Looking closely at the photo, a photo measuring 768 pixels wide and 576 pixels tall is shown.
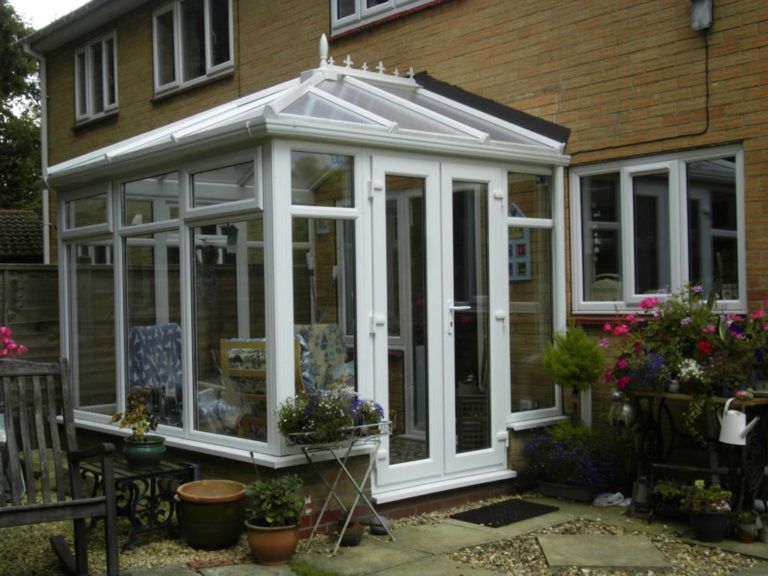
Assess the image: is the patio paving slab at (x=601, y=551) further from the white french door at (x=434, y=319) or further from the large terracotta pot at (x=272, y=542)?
the large terracotta pot at (x=272, y=542)

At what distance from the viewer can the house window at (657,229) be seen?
6.79m

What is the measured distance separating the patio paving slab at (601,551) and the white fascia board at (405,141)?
287 centimetres

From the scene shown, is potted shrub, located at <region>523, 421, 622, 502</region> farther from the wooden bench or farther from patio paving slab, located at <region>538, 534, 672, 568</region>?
the wooden bench

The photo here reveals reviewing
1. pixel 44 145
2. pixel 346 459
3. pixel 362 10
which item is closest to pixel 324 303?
pixel 346 459

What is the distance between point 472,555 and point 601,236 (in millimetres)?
3176

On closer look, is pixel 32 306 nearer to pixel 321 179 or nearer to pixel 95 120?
pixel 321 179

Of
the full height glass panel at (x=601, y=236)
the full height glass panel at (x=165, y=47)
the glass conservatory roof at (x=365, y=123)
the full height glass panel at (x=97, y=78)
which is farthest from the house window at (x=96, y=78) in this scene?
the full height glass panel at (x=601, y=236)

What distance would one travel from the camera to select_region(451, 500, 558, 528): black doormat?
6.50 meters

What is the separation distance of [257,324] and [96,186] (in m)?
2.54

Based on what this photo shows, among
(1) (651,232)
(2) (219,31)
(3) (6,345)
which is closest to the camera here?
(1) (651,232)

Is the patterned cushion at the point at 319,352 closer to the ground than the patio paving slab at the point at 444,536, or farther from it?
farther from it

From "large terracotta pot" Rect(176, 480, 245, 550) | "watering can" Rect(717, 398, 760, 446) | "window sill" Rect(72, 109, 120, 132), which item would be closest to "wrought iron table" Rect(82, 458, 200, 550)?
"large terracotta pot" Rect(176, 480, 245, 550)

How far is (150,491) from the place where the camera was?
6.13 m

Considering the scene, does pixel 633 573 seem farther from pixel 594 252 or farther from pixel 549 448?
pixel 594 252
